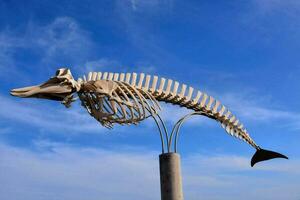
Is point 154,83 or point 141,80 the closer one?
point 141,80

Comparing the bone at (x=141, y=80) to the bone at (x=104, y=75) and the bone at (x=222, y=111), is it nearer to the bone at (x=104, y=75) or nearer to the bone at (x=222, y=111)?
the bone at (x=104, y=75)

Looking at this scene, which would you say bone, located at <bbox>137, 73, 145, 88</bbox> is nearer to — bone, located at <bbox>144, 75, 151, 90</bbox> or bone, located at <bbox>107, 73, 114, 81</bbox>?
bone, located at <bbox>144, 75, 151, 90</bbox>

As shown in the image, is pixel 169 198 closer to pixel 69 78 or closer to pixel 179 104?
pixel 179 104

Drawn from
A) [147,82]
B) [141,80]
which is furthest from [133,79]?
[147,82]

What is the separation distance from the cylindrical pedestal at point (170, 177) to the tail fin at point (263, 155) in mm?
7094

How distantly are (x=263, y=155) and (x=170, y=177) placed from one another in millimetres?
7544

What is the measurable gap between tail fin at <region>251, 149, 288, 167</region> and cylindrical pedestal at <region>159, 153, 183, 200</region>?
7094 mm

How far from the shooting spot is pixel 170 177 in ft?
46.4

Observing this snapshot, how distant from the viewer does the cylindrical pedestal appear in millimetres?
14062

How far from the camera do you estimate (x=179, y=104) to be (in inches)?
659

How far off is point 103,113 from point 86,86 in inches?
44.5

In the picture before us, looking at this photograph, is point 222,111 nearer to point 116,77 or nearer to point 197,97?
point 197,97

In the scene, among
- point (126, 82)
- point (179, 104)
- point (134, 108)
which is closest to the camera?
point (134, 108)

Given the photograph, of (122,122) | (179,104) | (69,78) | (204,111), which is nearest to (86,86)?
(69,78)
